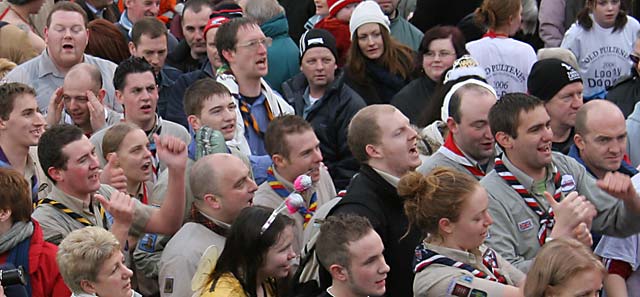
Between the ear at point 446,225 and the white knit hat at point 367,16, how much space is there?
3.99 metres

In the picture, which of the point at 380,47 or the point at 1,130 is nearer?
the point at 1,130

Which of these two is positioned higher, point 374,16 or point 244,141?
point 374,16

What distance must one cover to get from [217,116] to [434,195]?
232 cm

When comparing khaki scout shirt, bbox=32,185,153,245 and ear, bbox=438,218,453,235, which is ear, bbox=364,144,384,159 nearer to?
ear, bbox=438,218,453,235

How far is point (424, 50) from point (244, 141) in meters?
1.92

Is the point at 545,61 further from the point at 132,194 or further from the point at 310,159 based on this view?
the point at 132,194

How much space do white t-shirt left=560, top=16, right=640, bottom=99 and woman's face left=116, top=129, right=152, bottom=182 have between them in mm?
4604

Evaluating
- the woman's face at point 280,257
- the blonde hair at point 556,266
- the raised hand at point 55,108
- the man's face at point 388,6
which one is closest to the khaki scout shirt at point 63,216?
the woman's face at point 280,257

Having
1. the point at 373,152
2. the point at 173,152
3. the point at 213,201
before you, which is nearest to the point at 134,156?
the point at 173,152

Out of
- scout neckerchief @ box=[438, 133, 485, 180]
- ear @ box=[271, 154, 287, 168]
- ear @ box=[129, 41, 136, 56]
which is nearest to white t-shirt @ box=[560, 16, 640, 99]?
scout neckerchief @ box=[438, 133, 485, 180]

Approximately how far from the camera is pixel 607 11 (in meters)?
10.8

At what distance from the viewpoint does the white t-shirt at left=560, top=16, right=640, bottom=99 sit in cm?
1075

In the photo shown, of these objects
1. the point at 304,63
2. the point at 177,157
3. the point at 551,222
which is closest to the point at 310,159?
the point at 177,157

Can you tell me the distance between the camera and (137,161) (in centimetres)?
755
